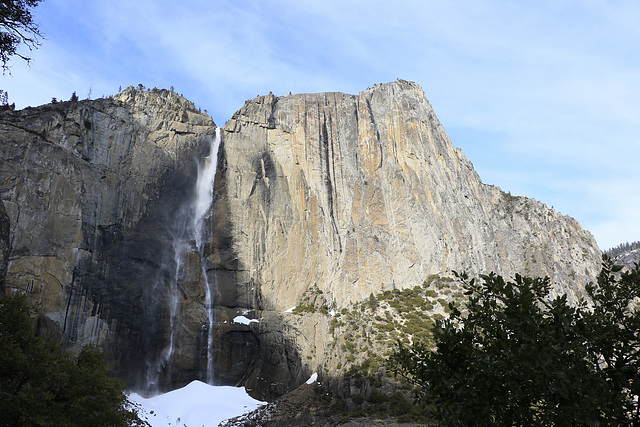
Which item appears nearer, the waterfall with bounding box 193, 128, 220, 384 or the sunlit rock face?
the waterfall with bounding box 193, 128, 220, 384

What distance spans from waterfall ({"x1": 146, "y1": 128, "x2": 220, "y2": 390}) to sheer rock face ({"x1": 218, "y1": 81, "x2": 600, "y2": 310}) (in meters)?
2.16

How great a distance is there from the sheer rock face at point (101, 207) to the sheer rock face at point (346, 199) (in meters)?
6.24

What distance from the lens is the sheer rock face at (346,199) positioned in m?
52.6

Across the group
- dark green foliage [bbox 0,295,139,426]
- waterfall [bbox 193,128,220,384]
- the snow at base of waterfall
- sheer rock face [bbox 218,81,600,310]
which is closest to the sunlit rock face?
sheer rock face [bbox 218,81,600,310]

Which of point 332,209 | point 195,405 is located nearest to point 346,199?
point 332,209

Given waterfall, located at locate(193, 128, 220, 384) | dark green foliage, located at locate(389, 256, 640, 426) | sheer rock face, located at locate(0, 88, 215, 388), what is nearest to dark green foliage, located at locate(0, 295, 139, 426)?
dark green foliage, located at locate(389, 256, 640, 426)

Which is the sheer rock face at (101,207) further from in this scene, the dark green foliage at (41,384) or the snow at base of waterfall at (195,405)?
the dark green foliage at (41,384)

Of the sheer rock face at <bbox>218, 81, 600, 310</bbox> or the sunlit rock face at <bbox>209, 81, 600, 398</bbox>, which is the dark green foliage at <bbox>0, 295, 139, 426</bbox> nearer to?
the sunlit rock face at <bbox>209, 81, 600, 398</bbox>

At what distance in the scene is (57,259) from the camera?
44.8 metres

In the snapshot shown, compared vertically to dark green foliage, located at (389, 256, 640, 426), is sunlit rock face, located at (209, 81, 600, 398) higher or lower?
higher

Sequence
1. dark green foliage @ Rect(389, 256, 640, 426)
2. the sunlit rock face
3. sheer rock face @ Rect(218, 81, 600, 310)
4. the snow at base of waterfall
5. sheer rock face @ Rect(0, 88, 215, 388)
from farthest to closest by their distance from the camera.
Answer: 1. sheer rock face @ Rect(218, 81, 600, 310)
2. the sunlit rock face
3. sheer rock face @ Rect(0, 88, 215, 388)
4. the snow at base of waterfall
5. dark green foliage @ Rect(389, 256, 640, 426)

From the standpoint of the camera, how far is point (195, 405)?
45.4m

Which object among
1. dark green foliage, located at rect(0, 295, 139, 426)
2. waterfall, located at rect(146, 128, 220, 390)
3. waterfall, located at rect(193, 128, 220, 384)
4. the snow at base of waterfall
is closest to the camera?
dark green foliage, located at rect(0, 295, 139, 426)

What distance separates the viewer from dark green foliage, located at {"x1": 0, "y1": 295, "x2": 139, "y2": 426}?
17016 mm
